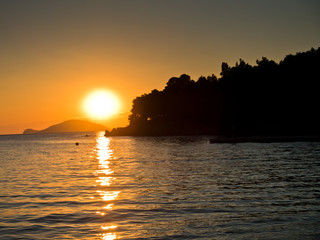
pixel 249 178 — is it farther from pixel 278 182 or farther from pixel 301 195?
pixel 301 195

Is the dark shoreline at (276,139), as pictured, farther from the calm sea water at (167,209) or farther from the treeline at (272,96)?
the calm sea water at (167,209)

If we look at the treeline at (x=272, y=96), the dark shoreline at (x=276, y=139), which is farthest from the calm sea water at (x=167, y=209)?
the treeline at (x=272, y=96)

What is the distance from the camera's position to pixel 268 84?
4109 inches

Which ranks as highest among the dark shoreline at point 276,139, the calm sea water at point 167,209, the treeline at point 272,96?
the treeline at point 272,96

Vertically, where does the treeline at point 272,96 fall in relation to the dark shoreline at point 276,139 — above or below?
above

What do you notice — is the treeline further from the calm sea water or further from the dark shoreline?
the calm sea water

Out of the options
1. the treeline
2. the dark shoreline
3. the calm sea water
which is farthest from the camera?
the treeline

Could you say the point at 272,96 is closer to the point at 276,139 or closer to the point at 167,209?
the point at 276,139

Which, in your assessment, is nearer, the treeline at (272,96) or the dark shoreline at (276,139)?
the dark shoreline at (276,139)

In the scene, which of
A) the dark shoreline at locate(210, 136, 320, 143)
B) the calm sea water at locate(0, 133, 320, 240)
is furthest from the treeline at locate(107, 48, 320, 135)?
the calm sea water at locate(0, 133, 320, 240)

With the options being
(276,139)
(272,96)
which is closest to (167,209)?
(276,139)

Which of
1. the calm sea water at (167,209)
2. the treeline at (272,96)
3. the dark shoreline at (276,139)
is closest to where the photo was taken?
the calm sea water at (167,209)

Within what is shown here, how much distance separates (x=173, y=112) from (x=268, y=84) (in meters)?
70.6

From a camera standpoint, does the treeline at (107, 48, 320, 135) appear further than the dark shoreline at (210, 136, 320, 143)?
Yes
